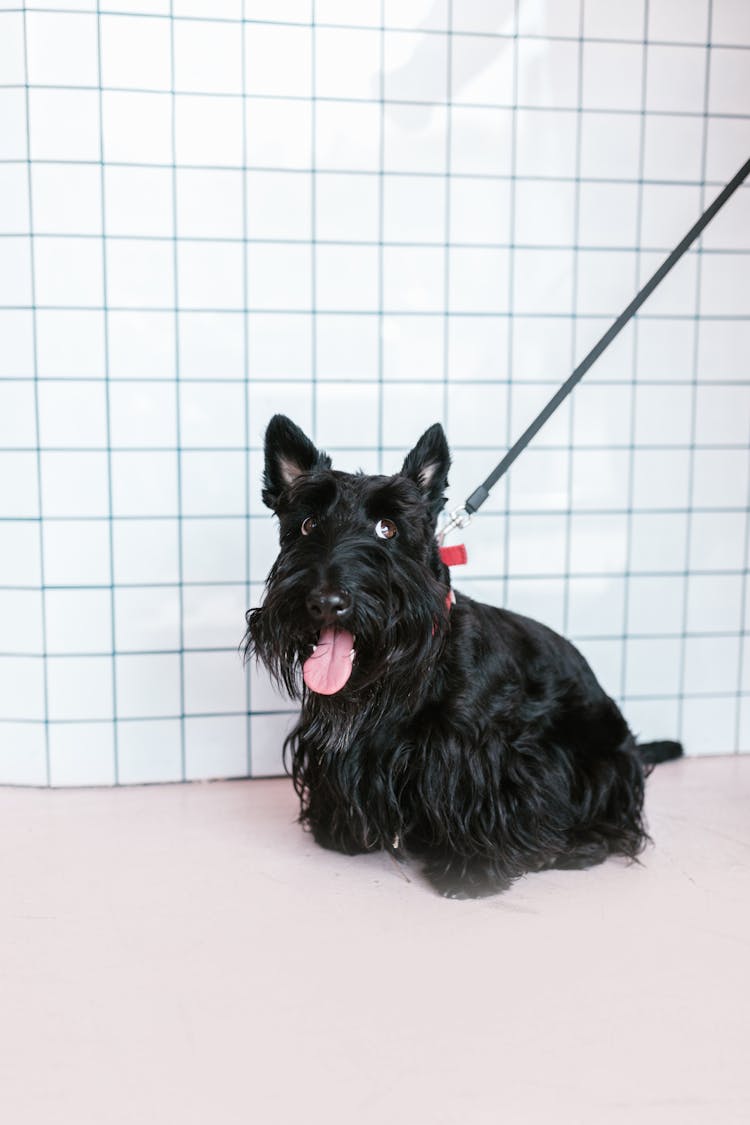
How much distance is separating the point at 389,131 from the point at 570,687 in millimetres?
1343

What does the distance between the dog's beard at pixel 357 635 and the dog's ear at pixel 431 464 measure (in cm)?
20

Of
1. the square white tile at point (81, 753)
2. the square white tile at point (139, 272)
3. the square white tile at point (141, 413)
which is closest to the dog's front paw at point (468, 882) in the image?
the square white tile at point (81, 753)

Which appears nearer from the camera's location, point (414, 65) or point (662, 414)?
point (414, 65)

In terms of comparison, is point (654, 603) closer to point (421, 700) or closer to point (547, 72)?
point (421, 700)

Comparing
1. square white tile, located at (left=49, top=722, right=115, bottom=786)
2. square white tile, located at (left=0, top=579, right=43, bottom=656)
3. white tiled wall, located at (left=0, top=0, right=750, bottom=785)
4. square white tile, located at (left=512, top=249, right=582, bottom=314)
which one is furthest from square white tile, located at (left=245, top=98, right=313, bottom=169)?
square white tile, located at (left=49, top=722, right=115, bottom=786)

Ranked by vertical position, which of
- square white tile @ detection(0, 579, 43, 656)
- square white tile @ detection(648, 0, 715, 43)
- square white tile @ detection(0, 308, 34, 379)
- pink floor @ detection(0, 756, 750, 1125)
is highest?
square white tile @ detection(648, 0, 715, 43)

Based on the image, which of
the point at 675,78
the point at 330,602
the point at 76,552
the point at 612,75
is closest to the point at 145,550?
the point at 76,552

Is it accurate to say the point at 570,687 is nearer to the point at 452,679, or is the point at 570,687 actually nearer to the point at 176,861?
the point at 452,679

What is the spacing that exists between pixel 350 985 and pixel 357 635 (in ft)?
1.76

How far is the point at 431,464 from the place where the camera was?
1683mm

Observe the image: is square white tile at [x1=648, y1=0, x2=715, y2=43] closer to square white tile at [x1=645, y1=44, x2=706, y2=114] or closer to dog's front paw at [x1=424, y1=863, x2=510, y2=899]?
square white tile at [x1=645, y1=44, x2=706, y2=114]

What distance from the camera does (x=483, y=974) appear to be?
1.44 m

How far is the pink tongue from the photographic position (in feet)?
→ 4.93

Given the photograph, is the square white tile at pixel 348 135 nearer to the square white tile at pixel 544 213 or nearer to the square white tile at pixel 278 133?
the square white tile at pixel 278 133
